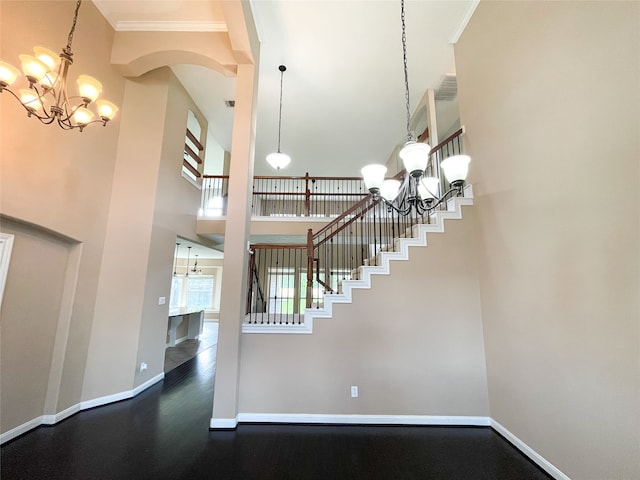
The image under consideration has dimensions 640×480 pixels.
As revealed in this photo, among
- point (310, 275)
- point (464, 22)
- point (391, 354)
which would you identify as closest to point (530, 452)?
point (391, 354)

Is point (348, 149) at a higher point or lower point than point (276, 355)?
higher

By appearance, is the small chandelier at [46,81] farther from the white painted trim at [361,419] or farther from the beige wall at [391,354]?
the white painted trim at [361,419]


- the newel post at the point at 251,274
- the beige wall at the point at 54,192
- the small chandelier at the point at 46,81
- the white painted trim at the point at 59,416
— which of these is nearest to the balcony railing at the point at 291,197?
the beige wall at the point at 54,192

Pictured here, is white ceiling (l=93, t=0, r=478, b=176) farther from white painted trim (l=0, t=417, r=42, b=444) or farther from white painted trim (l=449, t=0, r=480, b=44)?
white painted trim (l=0, t=417, r=42, b=444)

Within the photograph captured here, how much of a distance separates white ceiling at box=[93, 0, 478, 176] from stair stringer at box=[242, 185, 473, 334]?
2504 millimetres

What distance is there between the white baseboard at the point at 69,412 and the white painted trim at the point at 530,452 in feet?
15.5

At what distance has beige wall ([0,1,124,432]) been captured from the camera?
2586 millimetres

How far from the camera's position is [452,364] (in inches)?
128

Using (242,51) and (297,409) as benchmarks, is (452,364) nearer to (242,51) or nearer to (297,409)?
(297,409)

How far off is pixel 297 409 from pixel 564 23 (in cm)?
455

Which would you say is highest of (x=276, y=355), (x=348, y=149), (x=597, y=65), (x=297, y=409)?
(x=348, y=149)

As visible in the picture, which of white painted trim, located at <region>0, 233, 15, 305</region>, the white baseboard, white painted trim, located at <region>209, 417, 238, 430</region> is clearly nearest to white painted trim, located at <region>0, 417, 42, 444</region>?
the white baseboard

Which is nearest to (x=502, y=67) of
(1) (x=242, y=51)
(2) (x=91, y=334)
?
(1) (x=242, y=51)

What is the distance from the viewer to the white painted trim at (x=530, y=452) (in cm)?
227
